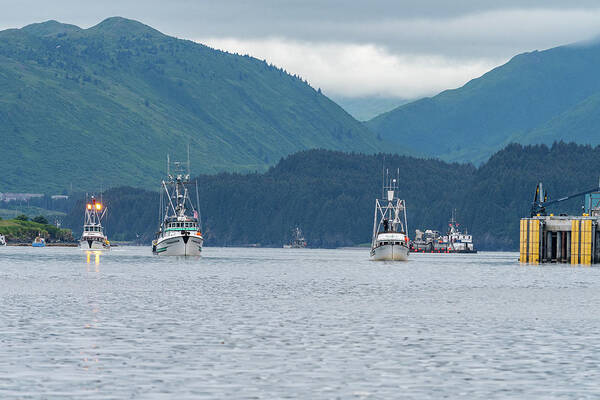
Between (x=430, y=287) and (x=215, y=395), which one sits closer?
(x=215, y=395)

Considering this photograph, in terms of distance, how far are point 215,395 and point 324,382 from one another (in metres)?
5.30

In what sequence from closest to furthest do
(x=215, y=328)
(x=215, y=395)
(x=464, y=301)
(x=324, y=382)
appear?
1. (x=215, y=395)
2. (x=324, y=382)
3. (x=215, y=328)
4. (x=464, y=301)

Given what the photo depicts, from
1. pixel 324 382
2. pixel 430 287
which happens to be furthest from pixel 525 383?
pixel 430 287

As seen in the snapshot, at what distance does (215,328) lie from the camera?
213 ft

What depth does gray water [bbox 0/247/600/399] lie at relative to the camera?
42156 mm

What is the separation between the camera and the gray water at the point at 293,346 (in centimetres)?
4216

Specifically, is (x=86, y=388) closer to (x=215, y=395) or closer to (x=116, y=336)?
(x=215, y=395)

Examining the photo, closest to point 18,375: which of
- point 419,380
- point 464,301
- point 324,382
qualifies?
point 324,382

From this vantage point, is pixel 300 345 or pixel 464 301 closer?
pixel 300 345

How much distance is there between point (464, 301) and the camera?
9575 cm

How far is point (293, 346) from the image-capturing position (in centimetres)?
5562

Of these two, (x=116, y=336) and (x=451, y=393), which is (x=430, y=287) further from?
(x=451, y=393)

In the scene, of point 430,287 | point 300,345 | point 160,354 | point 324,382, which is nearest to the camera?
point 324,382

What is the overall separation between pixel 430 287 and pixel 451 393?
83441 millimetres
